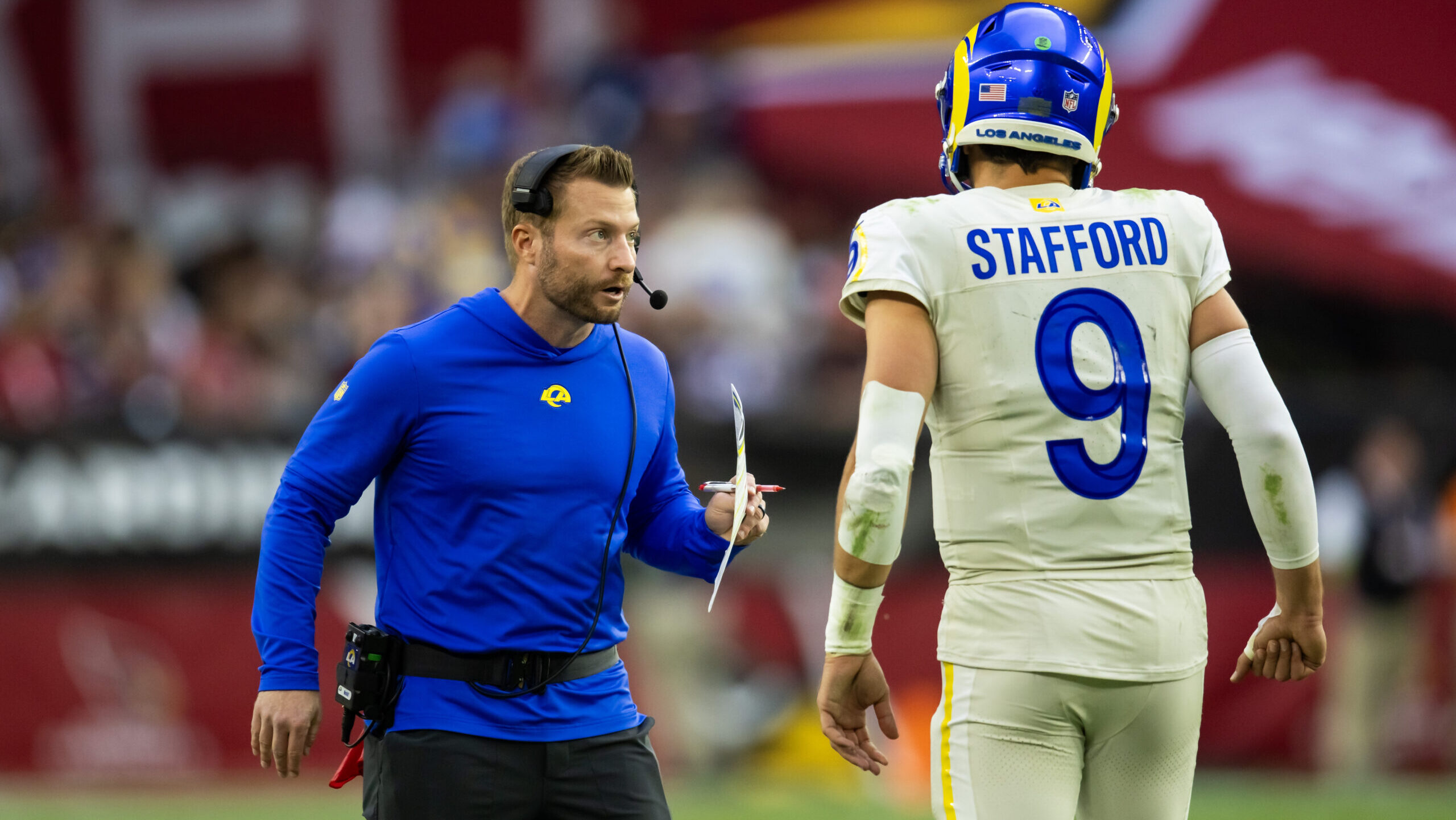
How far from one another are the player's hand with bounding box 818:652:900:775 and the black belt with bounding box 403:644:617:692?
68 centimetres

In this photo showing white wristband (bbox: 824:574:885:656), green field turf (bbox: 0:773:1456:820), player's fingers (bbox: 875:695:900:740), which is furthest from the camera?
green field turf (bbox: 0:773:1456:820)

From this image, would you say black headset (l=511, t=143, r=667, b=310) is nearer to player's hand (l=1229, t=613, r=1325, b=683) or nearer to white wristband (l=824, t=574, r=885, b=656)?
white wristband (l=824, t=574, r=885, b=656)

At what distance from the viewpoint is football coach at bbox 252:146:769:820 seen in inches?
154

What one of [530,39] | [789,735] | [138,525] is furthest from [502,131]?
[789,735]

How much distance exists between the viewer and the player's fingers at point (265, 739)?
382 cm

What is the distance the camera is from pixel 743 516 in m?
4.11

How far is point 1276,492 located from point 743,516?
121 cm

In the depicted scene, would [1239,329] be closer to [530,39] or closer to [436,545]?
[436,545]

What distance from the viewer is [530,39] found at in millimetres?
16375

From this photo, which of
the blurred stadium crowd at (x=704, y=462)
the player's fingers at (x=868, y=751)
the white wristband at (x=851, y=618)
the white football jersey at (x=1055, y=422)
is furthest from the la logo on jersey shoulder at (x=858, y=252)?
the blurred stadium crowd at (x=704, y=462)

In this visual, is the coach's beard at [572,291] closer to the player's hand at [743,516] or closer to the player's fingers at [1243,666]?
the player's hand at [743,516]

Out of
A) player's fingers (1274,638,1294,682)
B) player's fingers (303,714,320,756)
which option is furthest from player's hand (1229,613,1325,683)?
player's fingers (303,714,320,756)

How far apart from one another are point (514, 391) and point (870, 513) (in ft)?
3.33

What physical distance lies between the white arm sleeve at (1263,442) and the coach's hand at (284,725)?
80.8 inches
